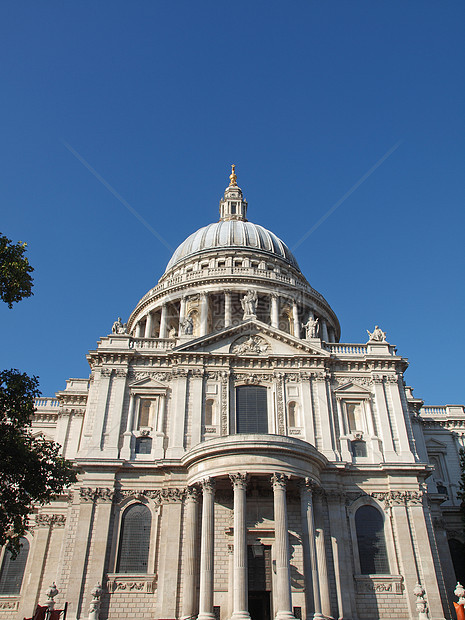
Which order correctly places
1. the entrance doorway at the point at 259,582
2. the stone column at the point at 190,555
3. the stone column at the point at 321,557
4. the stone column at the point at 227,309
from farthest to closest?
the stone column at the point at 227,309, the entrance doorway at the point at 259,582, the stone column at the point at 321,557, the stone column at the point at 190,555

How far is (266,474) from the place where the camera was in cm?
2855

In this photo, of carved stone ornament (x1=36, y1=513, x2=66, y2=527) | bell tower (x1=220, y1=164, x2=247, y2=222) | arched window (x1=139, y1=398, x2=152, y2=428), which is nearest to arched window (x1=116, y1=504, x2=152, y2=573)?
arched window (x1=139, y1=398, x2=152, y2=428)

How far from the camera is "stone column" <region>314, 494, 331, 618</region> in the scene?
89.5 ft

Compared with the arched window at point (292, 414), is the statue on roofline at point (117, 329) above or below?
above

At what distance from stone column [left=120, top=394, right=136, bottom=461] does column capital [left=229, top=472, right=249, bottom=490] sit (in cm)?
759

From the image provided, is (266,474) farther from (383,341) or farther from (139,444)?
(383,341)

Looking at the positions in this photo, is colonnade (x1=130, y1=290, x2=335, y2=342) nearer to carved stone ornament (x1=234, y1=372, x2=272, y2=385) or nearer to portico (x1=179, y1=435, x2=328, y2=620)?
carved stone ornament (x1=234, y1=372, x2=272, y2=385)

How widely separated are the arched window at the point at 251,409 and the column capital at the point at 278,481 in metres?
5.80

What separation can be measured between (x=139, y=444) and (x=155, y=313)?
2321cm

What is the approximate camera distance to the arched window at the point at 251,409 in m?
34.2

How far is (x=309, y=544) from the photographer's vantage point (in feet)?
90.5

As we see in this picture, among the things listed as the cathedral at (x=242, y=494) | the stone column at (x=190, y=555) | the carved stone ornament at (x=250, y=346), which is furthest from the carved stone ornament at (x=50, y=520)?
the carved stone ornament at (x=250, y=346)

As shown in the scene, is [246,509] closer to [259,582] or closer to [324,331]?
[259,582]

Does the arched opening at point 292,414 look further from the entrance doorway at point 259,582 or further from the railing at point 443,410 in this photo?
the railing at point 443,410
